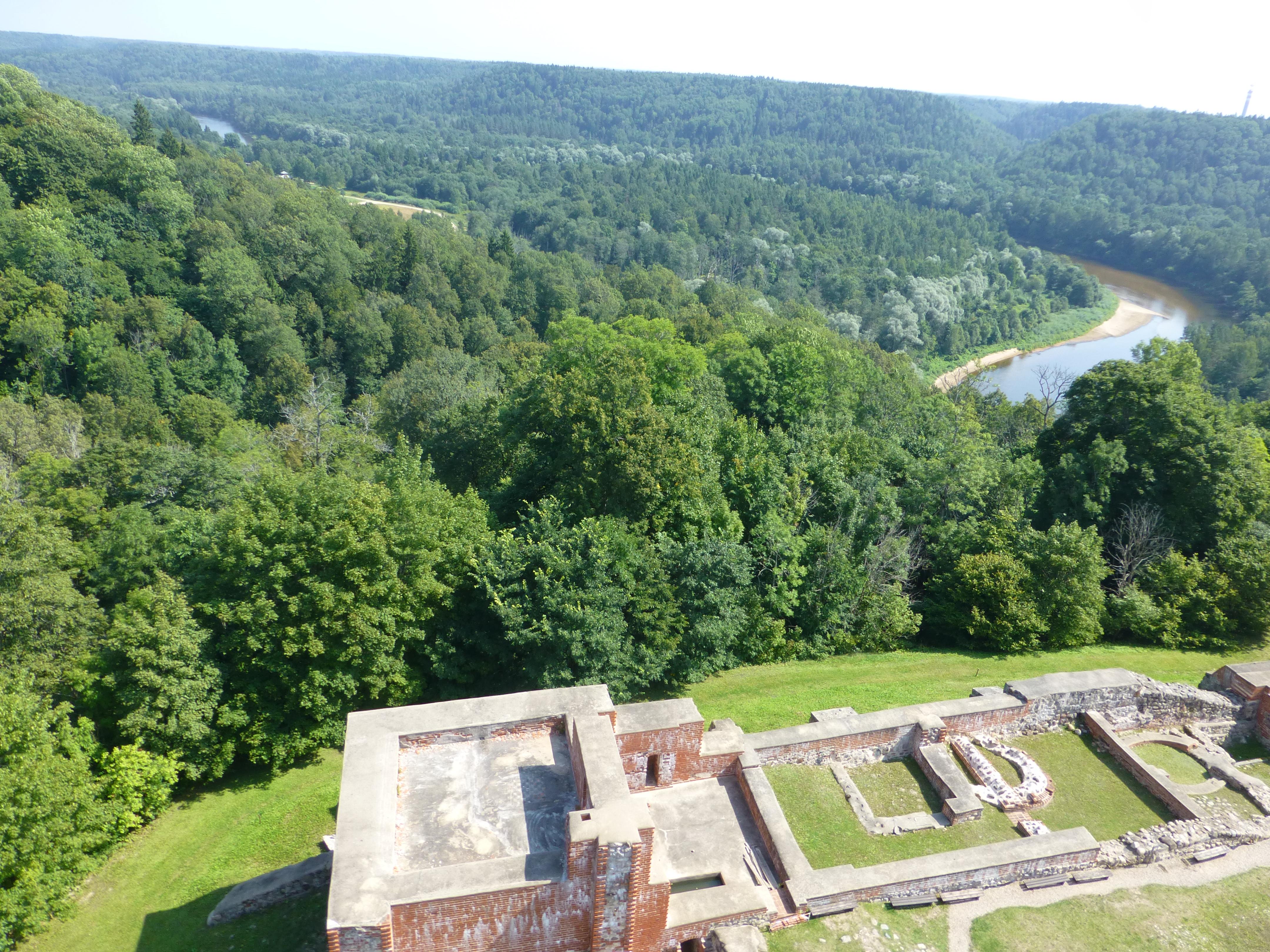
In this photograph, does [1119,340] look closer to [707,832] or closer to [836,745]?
[836,745]

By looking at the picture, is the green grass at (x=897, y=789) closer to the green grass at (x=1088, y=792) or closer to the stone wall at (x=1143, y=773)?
the green grass at (x=1088, y=792)

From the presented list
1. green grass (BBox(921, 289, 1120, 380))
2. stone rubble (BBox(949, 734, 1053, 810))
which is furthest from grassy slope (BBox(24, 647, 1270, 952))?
green grass (BBox(921, 289, 1120, 380))

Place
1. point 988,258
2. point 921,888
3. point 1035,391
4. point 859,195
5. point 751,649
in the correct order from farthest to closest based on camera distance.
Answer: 1. point 859,195
2. point 988,258
3. point 1035,391
4. point 751,649
5. point 921,888

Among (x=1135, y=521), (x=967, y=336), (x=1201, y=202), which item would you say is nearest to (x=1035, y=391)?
(x=967, y=336)

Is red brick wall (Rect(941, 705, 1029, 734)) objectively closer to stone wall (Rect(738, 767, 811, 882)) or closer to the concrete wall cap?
stone wall (Rect(738, 767, 811, 882))

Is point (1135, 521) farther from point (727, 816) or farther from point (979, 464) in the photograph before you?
point (727, 816)

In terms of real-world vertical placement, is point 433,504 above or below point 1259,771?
above

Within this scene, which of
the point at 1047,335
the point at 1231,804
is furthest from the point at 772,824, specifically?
the point at 1047,335
